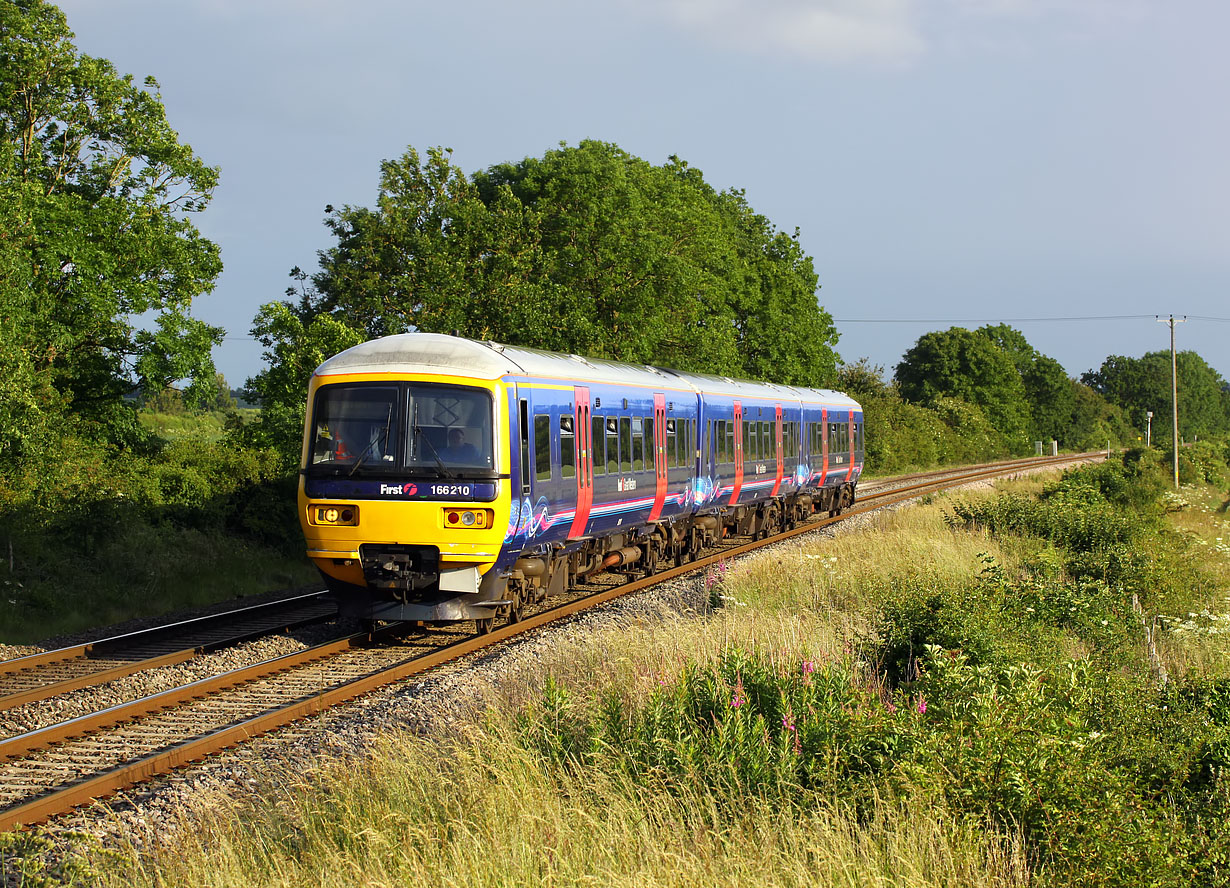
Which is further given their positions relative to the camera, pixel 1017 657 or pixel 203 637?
pixel 203 637

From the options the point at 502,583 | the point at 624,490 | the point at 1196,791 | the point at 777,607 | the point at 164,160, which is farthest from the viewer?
the point at 164,160

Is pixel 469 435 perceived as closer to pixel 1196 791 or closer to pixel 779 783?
pixel 779 783

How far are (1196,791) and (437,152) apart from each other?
94.7ft

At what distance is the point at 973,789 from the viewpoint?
17.5 ft

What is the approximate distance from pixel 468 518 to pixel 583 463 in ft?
9.10

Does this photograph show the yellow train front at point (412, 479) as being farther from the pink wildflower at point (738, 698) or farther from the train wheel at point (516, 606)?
the pink wildflower at point (738, 698)

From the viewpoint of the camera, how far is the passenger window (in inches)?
591

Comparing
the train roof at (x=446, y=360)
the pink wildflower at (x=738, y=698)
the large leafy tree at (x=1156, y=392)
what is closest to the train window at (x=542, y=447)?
the train roof at (x=446, y=360)

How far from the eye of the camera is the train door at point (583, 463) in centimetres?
1352

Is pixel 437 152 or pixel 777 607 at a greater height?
pixel 437 152

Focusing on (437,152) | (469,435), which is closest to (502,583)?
(469,435)

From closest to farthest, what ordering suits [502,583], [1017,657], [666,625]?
[1017,657], [666,625], [502,583]

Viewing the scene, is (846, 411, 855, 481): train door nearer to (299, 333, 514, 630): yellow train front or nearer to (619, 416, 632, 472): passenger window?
(619, 416, 632, 472): passenger window

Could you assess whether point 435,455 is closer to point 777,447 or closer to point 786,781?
point 786,781
